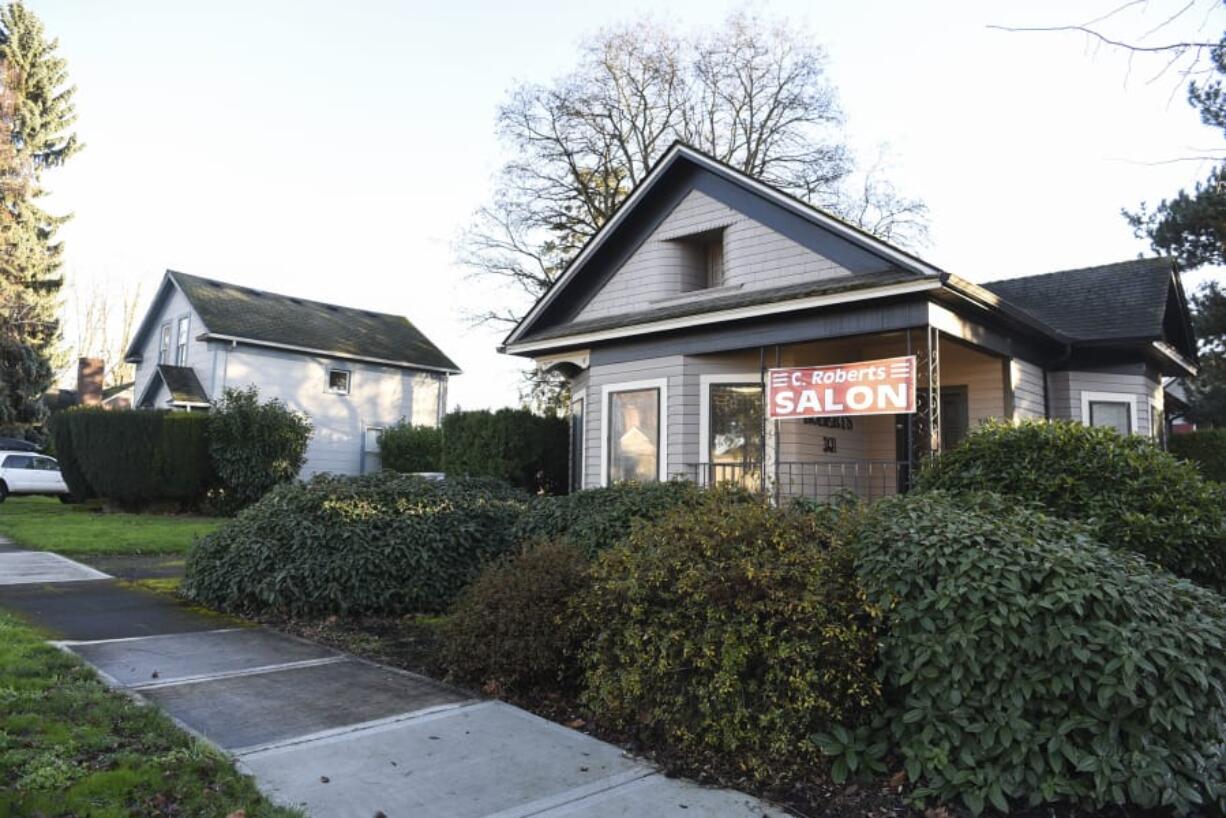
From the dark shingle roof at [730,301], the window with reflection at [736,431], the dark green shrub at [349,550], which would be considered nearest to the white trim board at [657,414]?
the window with reflection at [736,431]

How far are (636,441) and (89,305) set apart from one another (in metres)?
47.6

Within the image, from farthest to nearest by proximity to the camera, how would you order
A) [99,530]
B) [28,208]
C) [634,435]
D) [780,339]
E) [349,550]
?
[28,208], [99,530], [634,435], [780,339], [349,550]

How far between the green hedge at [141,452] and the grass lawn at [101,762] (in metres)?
15.7

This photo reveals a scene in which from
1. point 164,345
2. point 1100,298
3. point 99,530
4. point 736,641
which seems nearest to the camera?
point 736,641

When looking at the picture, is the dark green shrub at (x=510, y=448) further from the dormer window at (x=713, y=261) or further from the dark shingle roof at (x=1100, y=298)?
the dark shingle roof at (x=1100, y=298)

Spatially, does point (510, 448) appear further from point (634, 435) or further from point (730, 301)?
point (730, 301)

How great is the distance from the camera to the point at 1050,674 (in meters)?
3.54

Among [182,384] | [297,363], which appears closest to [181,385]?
[182,384]

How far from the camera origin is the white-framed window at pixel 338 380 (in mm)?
27094

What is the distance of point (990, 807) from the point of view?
143 inches

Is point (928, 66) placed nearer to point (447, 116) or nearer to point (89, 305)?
point (447, 116)

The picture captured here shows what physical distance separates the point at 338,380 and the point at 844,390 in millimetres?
21859

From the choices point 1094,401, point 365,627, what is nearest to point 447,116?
point 365,627

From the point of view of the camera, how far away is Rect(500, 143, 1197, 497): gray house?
400 inches
